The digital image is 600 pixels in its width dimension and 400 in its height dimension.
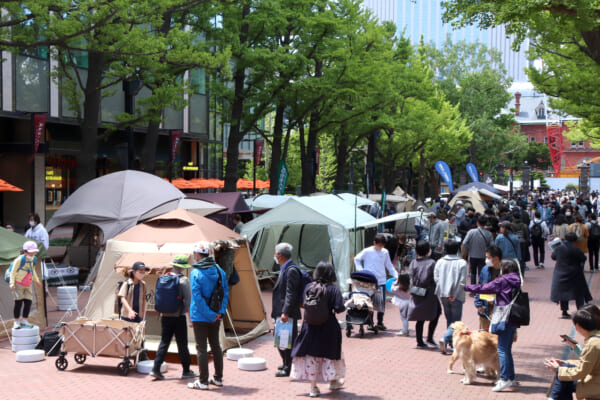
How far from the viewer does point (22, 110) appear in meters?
31.6

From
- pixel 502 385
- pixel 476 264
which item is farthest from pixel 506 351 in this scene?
pixel 476 264

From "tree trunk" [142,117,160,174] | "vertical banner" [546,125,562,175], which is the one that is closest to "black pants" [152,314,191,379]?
"tree trunk" [142,117,160,174]

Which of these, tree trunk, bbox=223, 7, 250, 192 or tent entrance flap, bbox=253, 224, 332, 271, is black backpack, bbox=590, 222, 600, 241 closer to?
tent entrance flap, bbox=253, 224, 332, 271

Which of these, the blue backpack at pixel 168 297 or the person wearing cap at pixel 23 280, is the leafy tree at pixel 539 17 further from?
the person wearing cap at pixel 23 280

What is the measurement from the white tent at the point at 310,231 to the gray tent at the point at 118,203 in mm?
1951

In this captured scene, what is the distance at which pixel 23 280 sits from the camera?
1203 cm

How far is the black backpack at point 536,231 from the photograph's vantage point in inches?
877

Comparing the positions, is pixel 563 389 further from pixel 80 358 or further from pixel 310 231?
pixel 310 231

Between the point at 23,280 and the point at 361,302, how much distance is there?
5.46m

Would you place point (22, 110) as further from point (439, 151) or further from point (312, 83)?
point (439, 151)

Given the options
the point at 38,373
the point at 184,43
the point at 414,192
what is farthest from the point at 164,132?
the point at 414,192

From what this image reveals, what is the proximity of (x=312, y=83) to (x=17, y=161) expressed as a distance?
15090mm

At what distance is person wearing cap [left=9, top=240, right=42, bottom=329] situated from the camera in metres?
12.0

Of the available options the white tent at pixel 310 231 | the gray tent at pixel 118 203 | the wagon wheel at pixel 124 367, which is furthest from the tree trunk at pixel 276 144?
the wagon wheel at pixel 124 367
